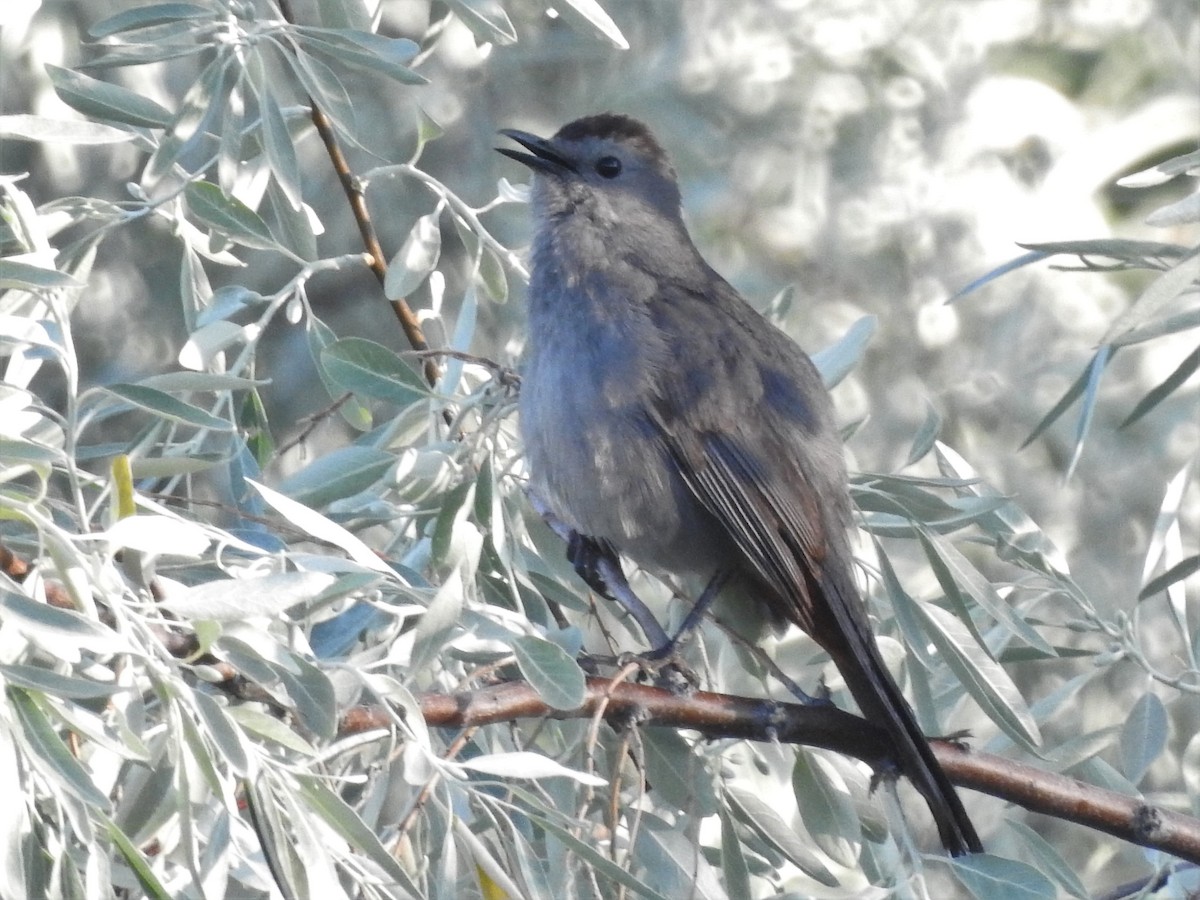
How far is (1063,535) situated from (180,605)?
4.34 meters

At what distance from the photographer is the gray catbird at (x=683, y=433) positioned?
3.54 metres

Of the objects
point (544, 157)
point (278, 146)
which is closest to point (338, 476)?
point (278, 146)

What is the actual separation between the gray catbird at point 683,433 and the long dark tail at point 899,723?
77mm

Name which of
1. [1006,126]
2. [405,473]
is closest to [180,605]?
[405,473]

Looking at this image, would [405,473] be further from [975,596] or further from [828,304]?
[828,304]

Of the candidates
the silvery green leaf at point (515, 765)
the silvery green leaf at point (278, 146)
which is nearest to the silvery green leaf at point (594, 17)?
the silvery green leaf at point (278, 146)

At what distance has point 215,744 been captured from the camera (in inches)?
78.0

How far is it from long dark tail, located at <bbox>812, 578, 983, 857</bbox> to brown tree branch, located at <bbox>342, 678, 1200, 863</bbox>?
4cm

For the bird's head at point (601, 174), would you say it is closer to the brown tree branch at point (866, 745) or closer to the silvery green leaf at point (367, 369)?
the silvery green leaf at point (367, 369)

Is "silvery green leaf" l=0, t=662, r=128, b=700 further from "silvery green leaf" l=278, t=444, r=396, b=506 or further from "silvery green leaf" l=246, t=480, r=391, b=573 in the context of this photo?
"silvery green leaf" l=278, t=444, r=396, b=506

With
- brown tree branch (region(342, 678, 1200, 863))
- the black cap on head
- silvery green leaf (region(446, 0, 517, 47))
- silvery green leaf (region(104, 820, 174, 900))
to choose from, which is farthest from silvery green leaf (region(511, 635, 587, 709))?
the black cap on head

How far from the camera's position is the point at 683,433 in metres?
3.73

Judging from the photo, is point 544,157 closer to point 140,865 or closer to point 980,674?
point 980,674

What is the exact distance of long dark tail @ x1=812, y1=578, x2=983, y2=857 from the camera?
110 inches
